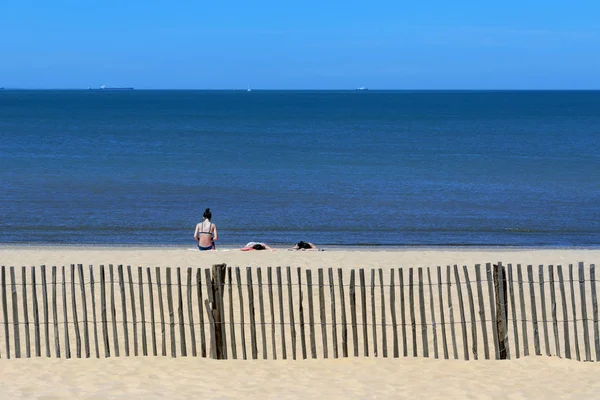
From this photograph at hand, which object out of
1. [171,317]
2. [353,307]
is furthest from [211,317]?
[353,307]

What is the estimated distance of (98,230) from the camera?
31.6 m

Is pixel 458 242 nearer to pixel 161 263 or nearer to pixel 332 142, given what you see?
pixel 161 263

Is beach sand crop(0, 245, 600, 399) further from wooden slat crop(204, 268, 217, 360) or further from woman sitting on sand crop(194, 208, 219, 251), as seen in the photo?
woman sitting on sand crop(194, 208, 219, 251)

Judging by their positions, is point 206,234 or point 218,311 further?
point 206,234

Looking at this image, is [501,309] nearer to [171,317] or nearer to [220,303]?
[220,303]

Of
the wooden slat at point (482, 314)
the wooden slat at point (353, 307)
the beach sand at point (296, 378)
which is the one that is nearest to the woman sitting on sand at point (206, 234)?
the beach sand at point (296, 378)

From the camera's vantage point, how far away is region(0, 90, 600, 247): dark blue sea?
31.3 meters

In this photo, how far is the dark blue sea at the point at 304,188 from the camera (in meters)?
31.3

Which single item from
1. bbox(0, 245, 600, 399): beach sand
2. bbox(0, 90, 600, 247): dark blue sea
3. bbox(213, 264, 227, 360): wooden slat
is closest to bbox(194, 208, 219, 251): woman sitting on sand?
bbox(0, 90, 600, 247): dark blue sea

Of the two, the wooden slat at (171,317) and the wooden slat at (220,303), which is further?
the wooden slat at (220,303)

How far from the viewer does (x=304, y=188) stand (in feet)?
150

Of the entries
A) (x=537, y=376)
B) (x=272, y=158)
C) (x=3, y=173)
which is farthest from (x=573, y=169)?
(x=537, y=376)

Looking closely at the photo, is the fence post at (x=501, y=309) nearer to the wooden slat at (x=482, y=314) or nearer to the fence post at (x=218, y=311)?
the wooden slat at (x=482, y=314)

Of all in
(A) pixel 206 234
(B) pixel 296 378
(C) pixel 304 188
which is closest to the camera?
(B) pixel 296 378
